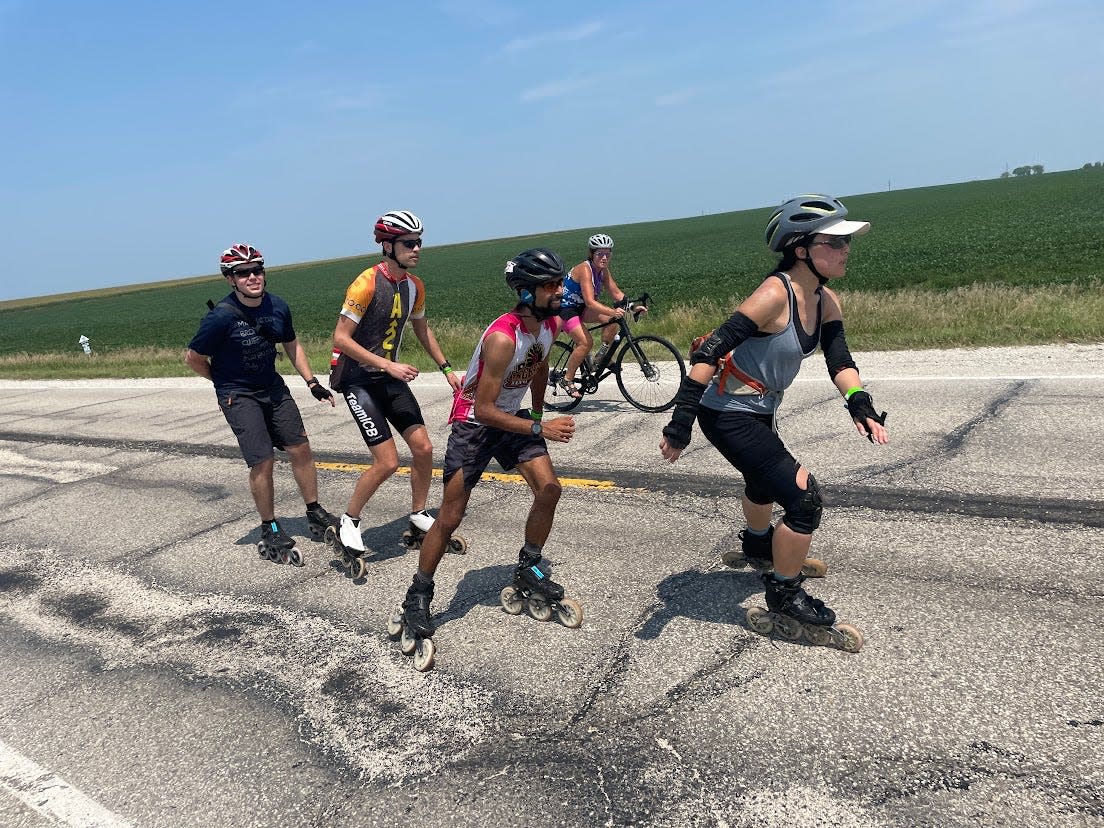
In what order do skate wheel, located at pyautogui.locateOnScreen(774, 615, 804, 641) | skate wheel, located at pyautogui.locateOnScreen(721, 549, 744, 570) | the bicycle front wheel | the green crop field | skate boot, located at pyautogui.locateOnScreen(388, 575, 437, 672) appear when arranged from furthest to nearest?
the green crop field
the bicycle front wheel
skate wheel, located at pyautogui.locateOnScreen(721, 549, 744, 570)
skate boot, located at pyautogui.locateOnScreen(388, 575, 437, 672)
skate wheel, located at pyautogui.locateOnScreen(774, 615, 804, 641)

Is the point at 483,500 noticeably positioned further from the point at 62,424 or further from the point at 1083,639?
the point at 62,424

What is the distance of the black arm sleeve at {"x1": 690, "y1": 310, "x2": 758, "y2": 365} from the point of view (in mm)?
3492

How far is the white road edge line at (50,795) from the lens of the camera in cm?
301

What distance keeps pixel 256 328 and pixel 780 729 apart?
180 inches

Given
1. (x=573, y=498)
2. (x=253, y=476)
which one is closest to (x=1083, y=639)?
(x=573, y=498)

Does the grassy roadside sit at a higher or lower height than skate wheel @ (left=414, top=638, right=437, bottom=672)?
higher

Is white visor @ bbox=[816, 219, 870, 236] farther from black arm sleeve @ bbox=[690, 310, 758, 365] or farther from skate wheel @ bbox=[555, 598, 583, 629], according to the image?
skate wheel @ bbox=[555, 598, 583, 629]

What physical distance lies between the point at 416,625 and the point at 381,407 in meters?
1.97

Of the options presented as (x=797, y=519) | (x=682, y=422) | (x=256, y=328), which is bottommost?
(x=797, y=519)

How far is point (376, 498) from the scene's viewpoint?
7.00 m

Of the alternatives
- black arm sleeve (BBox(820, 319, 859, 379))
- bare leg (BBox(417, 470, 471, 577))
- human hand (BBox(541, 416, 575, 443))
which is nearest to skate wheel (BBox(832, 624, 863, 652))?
black arm sleeve (BBox(820, 319, 859, 379))

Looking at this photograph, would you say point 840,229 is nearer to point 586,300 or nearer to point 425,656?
point 425,656

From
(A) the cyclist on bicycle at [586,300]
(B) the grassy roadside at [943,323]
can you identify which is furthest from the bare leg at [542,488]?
(B) the grassy roadside at [943,323]

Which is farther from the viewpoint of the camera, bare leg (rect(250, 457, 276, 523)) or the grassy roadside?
the grassy roadside
